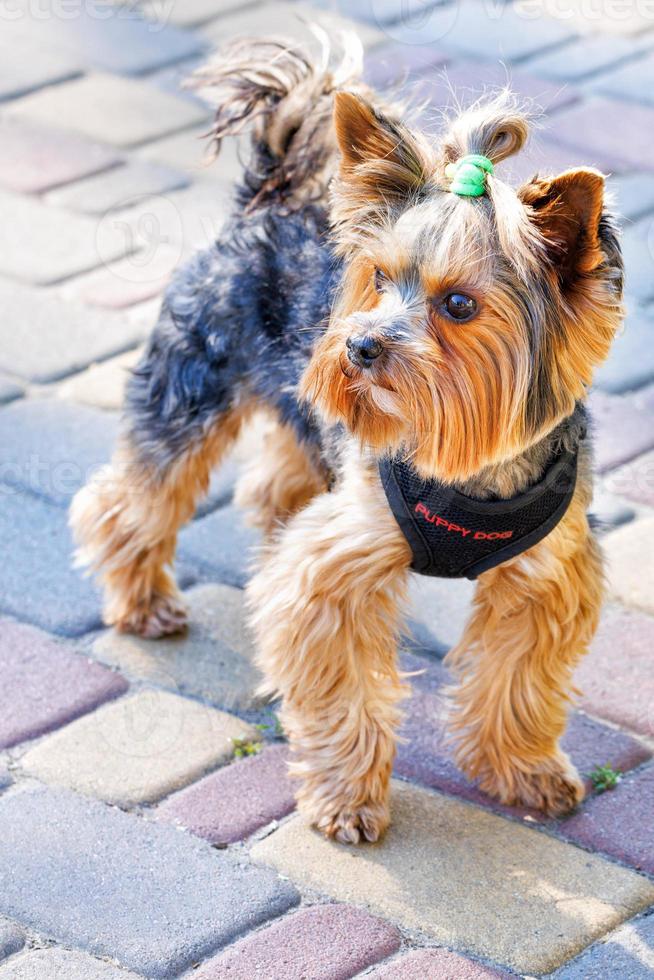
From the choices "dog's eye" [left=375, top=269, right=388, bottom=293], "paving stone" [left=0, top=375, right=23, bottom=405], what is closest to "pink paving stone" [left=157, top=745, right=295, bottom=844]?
"dog's eye" [left=375, top=269, right=388, bottom=293]

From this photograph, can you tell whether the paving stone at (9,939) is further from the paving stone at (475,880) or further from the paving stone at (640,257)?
the paving stone at (640,257)

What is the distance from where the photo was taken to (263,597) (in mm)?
3539

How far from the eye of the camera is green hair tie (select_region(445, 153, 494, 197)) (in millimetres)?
2900

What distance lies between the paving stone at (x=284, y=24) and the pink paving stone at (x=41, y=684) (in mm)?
4507

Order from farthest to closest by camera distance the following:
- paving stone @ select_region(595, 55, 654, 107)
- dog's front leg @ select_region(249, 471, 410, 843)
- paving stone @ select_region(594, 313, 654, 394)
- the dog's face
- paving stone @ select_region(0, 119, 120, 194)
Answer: paving stone @ select_region(595, 55, 654, 107) < paving stone @ select_region(0, 119, 120, 194) < paving stone @ select_region(594, 313, 654, 394) < dog's front leg @ select_region(249, 471, 410, 843) < the dog's face

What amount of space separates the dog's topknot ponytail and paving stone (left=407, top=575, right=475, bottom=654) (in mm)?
1459

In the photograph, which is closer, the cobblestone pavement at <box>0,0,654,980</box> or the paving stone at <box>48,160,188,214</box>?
the cobblestone pavement at <box>0,0,654,980</box>

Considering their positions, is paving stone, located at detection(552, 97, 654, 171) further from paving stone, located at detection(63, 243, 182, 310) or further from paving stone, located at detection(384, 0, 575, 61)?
paving stone, located at detection(63, 243, 182, 310)

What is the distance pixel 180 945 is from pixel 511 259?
162 cm

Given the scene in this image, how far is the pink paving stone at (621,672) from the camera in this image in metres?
3.88

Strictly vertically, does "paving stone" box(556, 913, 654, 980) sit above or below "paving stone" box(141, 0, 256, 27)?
above

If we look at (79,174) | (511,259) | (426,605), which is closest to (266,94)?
(511,259)

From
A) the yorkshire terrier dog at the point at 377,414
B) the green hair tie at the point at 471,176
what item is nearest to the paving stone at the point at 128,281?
the yorkshire terrier dog at the point at 377,414

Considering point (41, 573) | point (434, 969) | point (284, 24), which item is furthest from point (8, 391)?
point (284, 24)
